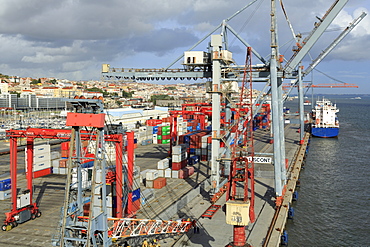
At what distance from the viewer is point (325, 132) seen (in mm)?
83438

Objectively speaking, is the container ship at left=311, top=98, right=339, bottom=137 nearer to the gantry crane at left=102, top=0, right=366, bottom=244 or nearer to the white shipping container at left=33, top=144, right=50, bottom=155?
the gantry crane at left=102, top=0, right=366, bottom=244

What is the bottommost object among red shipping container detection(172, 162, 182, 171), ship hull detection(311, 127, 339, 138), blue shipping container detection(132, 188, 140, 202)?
blue shipping container detection(132, 188, 140, 202)

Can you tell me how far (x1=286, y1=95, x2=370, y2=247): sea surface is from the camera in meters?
25.9

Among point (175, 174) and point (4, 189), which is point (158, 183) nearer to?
point (175, 174)

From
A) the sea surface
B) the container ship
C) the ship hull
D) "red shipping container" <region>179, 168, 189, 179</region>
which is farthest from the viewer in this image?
the container ship

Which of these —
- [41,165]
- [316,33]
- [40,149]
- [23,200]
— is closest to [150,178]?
[23,200]

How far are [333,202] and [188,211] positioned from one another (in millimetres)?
15496

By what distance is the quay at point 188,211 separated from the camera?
2205 centimetres

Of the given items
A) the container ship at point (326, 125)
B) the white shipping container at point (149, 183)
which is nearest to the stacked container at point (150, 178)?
the white shipping container at point (149, 183)

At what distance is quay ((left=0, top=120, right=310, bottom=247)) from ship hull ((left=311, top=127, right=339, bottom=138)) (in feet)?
144

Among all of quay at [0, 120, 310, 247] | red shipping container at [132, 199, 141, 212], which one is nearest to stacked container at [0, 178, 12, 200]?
quay at [0, 120, 310, 247]

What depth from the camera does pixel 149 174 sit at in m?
33.9

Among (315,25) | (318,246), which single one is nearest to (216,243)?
(318,246)

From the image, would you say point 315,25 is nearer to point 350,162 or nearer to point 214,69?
point 214,69
